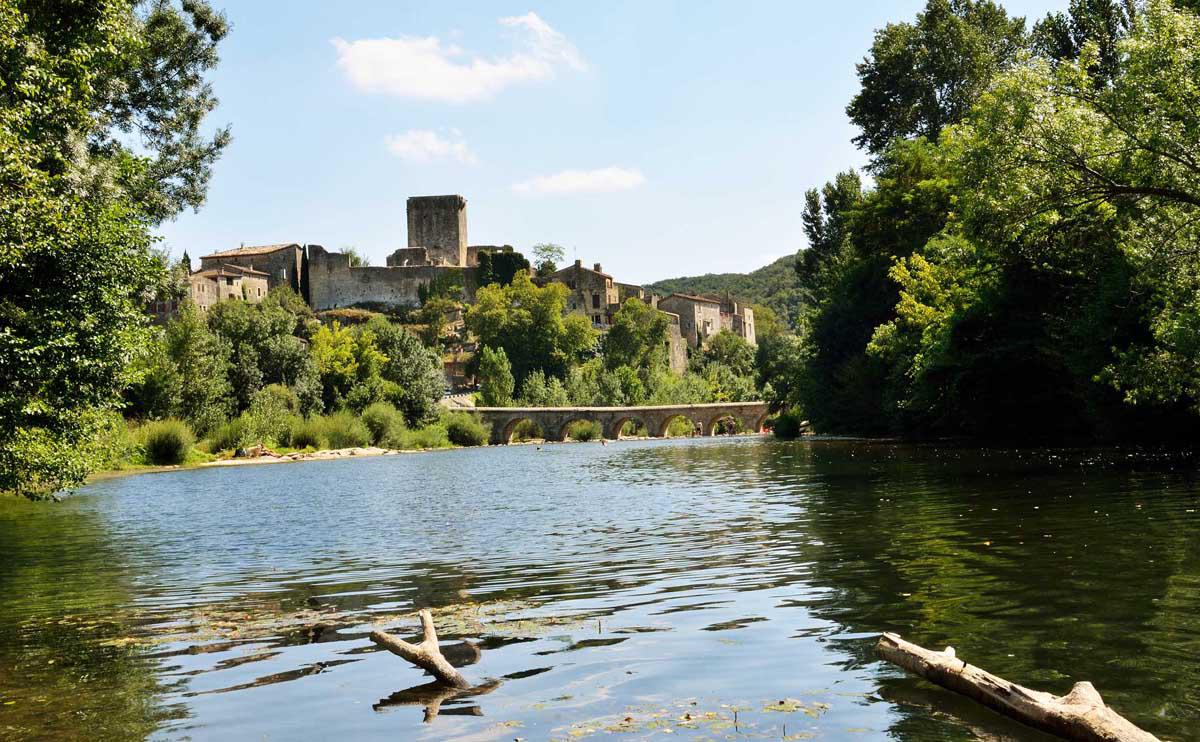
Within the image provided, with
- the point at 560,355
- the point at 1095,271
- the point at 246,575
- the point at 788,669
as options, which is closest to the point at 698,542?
the point at 246,575

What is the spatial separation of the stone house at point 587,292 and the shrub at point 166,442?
73.8 m

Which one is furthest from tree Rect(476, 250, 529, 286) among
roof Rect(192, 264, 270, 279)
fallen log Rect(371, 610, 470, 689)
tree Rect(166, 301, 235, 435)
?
fallen log Rect(371, 610, 470, 689)

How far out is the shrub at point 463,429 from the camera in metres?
81.8

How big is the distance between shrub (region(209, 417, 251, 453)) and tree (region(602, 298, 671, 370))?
2331 inches

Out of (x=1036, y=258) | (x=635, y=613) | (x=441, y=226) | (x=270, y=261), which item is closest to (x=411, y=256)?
(x=441, y=226)

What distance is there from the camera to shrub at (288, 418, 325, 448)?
209 feet

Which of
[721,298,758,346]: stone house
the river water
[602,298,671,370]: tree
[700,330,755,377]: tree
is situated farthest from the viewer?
[721,298,758,346]: stone house

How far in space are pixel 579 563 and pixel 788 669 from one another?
6.79 metres

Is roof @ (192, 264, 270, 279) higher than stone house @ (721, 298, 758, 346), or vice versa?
roof @ (192, 264, 270, 279)

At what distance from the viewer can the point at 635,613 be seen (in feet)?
32.0

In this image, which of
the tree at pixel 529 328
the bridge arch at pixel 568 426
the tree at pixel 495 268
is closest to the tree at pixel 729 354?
the tree at pixel 495 268

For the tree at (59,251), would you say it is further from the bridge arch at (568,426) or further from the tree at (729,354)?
the tree at (729,354)

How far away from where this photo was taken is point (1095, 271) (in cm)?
2766

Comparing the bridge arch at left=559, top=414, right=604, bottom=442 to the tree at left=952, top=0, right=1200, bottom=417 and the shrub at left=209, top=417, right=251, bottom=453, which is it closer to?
the shrub at left=209, top=417, right=251, bottom=453
